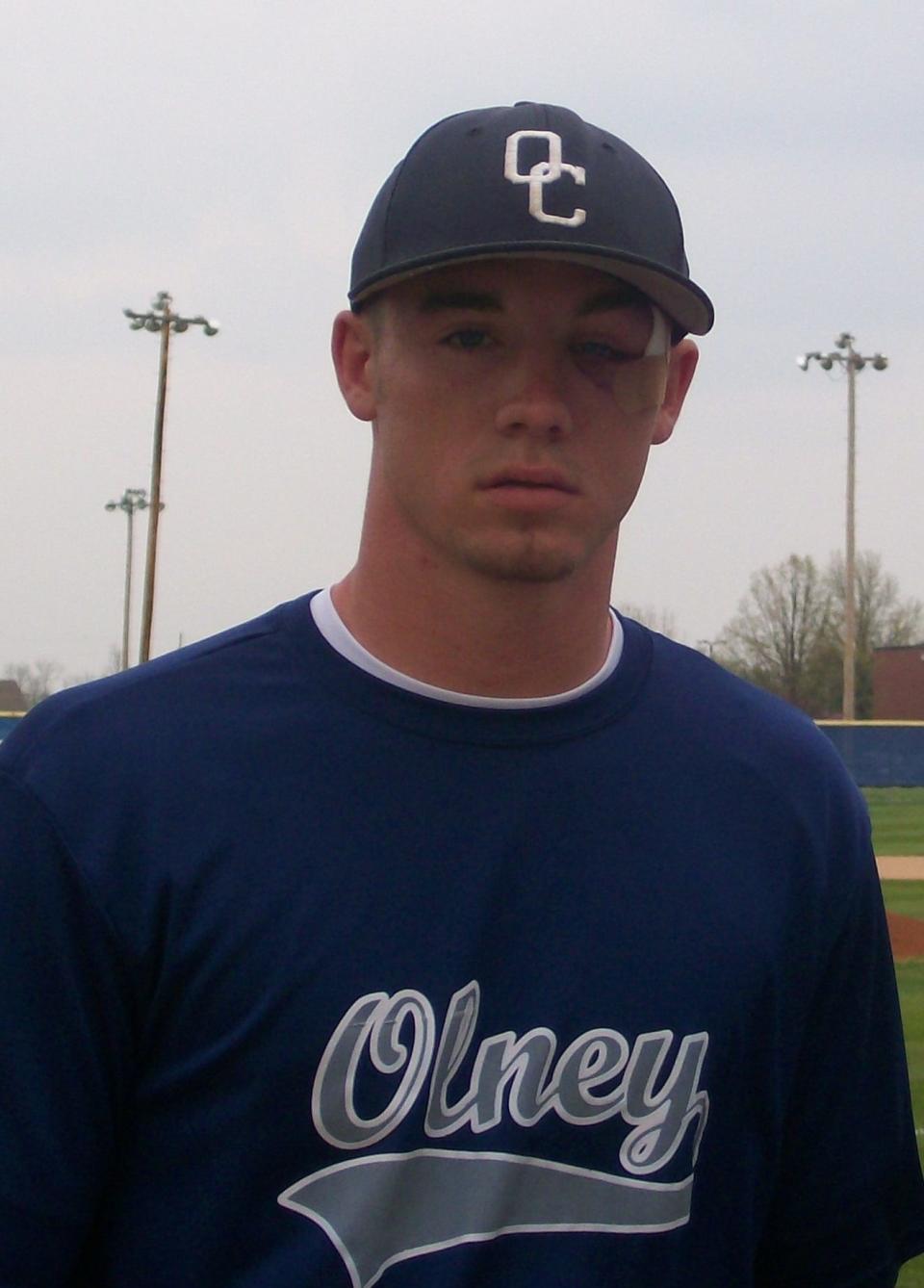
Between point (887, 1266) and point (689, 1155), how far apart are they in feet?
1.36

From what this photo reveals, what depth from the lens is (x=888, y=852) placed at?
800 inches

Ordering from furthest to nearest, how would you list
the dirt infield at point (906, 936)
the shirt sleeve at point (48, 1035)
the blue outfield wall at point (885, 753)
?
1. the blue outfield wall at point (885, 753)
2. the dirt infield at point (906, 936)
3. the shirt sleeve at point (48, 1035)

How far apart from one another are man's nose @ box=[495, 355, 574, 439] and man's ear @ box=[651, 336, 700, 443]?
0.19 meters

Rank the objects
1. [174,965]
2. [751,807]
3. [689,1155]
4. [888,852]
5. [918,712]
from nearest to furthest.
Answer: [174,965]
[689,1155]
[751,807]
[888,852]
[918,712]

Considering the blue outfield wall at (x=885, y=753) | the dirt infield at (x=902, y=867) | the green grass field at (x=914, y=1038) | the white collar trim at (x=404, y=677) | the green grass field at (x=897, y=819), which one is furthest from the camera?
the blue outfield wall at (x=885, y=753)

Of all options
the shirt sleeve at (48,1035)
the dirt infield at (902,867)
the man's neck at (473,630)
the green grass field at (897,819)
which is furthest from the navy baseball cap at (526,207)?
the dirt infield at (902,867)

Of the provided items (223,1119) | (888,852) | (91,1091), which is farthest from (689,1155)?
(888,852)

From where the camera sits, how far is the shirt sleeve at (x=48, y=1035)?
165cm

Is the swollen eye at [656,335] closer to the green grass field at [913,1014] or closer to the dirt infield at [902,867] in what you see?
the green grass field at [913,1014]

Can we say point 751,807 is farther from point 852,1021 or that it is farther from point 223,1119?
point 223,1119

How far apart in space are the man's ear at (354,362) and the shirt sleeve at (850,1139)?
0.82 m

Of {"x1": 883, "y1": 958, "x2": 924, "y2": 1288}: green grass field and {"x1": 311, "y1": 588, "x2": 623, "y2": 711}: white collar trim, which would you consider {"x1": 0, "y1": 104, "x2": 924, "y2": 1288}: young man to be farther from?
{"x1": 883, "y1": 958, "x2": 924, "y2": 1288}: green grass field

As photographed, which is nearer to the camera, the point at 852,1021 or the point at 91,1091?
the point at 91,1091

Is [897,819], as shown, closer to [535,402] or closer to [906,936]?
[906,936]
